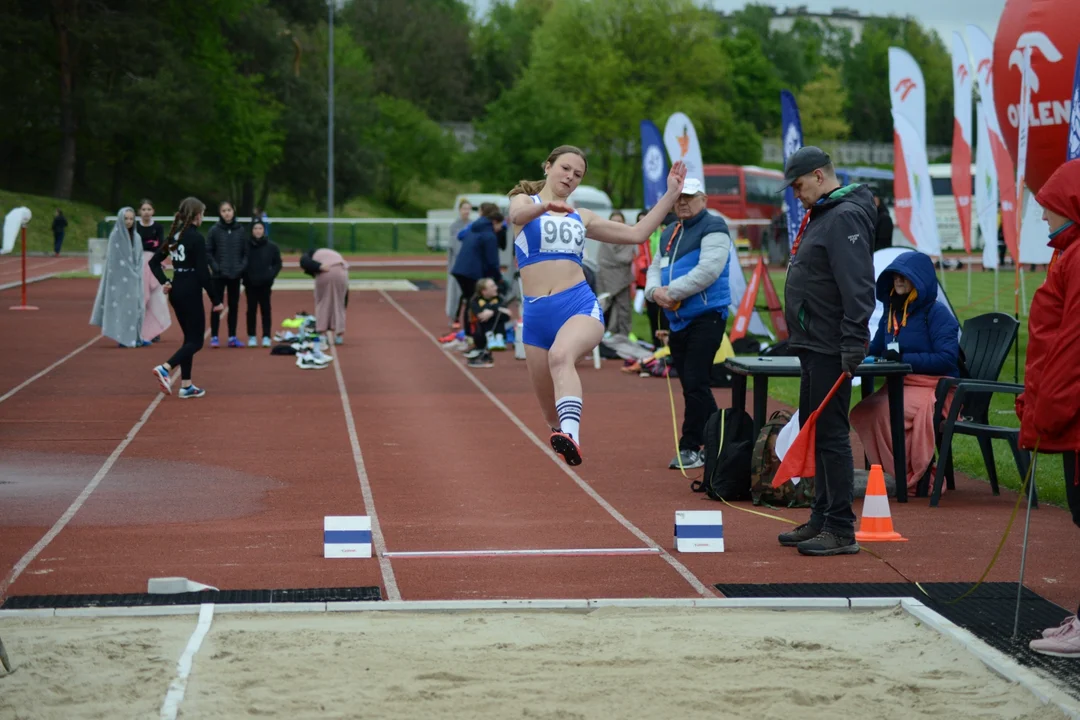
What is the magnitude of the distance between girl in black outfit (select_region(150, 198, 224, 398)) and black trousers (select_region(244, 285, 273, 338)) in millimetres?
5162

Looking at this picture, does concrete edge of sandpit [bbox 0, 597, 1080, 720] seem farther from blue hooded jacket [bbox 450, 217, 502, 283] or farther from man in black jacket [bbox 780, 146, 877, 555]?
blue hooded jacket [bbox 450, 217, 502, 283]

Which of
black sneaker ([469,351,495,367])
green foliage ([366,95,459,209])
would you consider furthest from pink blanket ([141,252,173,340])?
green foliage ([366,95,459,209])

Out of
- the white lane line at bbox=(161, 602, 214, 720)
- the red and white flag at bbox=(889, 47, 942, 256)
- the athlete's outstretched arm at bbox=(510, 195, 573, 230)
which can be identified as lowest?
the white lane line at bbox=(161, 602, 214, 720)

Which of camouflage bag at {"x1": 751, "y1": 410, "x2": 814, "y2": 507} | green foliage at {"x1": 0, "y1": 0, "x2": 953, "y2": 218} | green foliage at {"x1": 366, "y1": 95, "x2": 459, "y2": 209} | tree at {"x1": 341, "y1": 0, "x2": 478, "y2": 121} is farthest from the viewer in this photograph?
tree at {"x1": 341, "y1": 0, "x2": 478, "y2": 121}

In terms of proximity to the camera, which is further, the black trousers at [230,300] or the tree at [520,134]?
the tree at [520,134]

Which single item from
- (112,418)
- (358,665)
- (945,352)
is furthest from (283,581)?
(112,418)

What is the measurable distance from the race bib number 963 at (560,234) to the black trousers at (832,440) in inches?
54.0

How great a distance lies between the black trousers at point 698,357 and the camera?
412 inches

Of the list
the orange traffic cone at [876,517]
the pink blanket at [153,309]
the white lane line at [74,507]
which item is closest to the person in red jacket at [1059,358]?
the orange traffic cone at [876,517]

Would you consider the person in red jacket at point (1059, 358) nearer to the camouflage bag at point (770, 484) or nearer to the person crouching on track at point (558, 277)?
the person crouching on track at point (558, 277)

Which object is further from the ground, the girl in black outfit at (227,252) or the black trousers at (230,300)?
the girl in black outfit at (227,252)

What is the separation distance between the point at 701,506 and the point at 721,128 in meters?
75.5

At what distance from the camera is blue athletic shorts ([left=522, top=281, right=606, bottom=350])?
799 centimetres

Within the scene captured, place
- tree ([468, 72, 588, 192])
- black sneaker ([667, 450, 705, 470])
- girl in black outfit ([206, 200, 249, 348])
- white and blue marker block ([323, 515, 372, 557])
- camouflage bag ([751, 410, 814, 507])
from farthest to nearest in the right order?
tree ([468, 72, 588, 192]) < girl in black outfit ([206, 200, 249, 348]) < black sneaker ([667, 450, 705, 470]) < camouflage bag ([751, 410, 814, 507]) < white and blue marker block ([323, 515, 372, 557])
